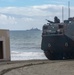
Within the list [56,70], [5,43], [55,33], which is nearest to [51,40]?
[55,33]

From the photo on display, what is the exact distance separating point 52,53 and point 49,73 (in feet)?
23.3

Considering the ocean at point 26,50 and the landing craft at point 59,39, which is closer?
the landing craft at point 59,39

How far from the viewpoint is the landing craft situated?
21469mm

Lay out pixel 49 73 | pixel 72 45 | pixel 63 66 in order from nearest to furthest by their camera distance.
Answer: pixel 49 73
pixel 63 66
pixel 72 45

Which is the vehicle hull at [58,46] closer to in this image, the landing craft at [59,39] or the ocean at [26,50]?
the landing craft at [59,39]

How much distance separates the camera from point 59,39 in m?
21.7

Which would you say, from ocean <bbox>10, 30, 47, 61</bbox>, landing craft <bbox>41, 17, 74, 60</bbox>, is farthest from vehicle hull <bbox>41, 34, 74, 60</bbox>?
ocean <bbox>10, 30, 47, 61</bbox>

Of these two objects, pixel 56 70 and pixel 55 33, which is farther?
→ pixel 55 33

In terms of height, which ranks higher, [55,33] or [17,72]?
[55,33]

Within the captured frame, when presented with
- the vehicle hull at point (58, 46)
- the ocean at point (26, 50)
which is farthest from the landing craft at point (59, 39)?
the ocean at point (26, 50)

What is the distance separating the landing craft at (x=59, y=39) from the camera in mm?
21469

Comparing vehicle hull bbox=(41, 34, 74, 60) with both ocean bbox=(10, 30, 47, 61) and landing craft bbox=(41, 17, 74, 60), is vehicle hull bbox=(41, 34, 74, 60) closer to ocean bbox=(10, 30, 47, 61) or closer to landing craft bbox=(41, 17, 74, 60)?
landing craft bbox=(41, 17, 74, 60)

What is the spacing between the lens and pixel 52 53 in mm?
22766

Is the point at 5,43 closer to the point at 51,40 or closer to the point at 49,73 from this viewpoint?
the point at 51,40
